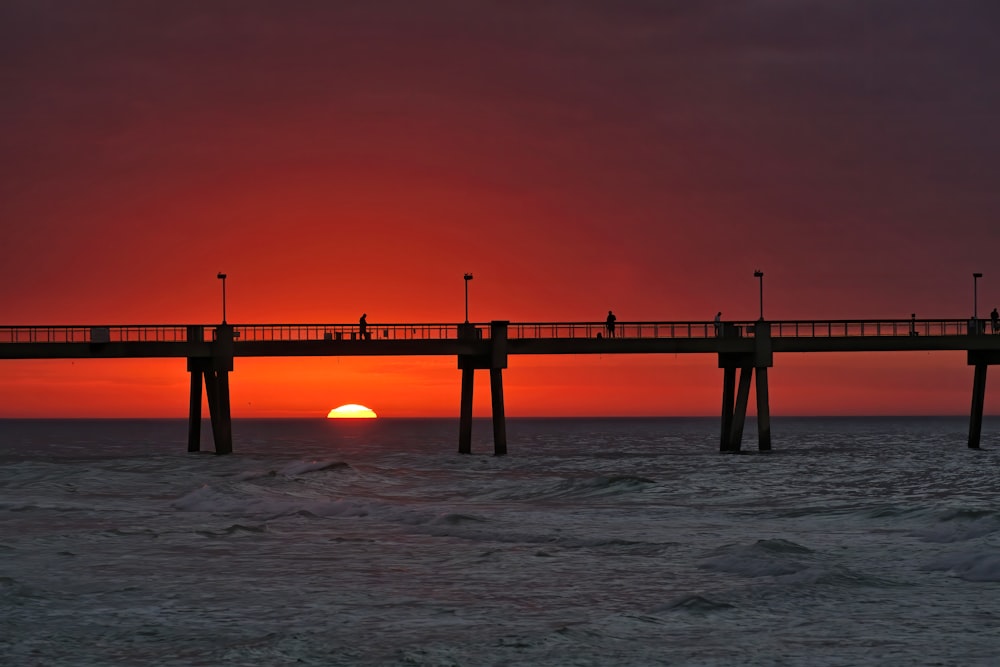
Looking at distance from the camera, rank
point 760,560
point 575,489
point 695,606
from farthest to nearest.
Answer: point 575,489
point 760,560
point 695,606

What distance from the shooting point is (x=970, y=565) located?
3031 centimetres

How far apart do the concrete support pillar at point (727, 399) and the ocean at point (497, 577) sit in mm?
26576

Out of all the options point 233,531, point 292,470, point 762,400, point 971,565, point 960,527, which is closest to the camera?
point 971,565

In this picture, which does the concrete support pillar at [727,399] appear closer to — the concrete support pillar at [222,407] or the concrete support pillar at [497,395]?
the concrete support pillar at [497,395]

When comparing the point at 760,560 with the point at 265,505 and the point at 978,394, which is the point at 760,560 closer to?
the point at 265,505

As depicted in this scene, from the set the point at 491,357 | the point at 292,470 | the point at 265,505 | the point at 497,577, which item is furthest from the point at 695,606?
the point at 491,357

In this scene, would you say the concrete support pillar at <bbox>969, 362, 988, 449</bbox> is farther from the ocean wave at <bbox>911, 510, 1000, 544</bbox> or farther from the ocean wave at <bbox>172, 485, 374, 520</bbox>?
the ocean wave at <bbox>172, 485, 374, 520</bbox>

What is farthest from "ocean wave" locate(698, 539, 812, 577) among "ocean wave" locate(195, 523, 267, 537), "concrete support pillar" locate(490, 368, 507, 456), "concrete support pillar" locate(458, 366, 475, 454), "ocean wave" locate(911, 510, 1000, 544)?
"concrete support pillar" locate(458, 366, 475, 454)

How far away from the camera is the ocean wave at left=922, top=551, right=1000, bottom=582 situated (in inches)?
1139

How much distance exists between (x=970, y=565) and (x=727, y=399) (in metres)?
56.5

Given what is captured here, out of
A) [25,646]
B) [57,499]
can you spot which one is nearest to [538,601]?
[25,646]

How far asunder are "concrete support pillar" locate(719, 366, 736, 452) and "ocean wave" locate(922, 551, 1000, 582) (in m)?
50.3

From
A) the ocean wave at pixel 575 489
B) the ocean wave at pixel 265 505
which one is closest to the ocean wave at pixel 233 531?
the ocean wave at pixel 265 505

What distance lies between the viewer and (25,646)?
21.3 m
